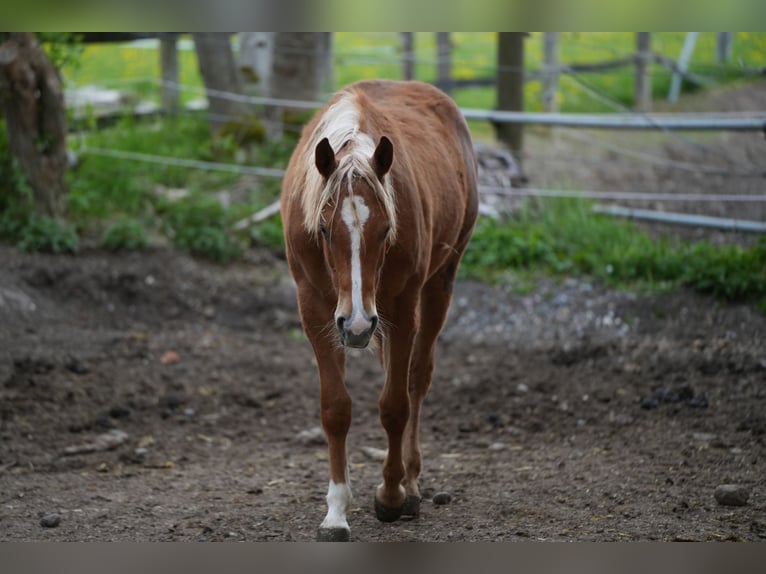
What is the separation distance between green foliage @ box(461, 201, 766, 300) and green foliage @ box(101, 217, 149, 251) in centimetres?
274

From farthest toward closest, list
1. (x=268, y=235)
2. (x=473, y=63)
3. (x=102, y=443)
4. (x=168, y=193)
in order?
(x=473, y=63) < (x=168, y=193) < (x=268, y=235) < (x=102, y=443)

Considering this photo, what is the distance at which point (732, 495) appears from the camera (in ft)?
13.3

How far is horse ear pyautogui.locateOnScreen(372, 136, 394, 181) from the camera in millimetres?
3389

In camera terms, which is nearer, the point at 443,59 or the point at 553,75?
the point at 553,75

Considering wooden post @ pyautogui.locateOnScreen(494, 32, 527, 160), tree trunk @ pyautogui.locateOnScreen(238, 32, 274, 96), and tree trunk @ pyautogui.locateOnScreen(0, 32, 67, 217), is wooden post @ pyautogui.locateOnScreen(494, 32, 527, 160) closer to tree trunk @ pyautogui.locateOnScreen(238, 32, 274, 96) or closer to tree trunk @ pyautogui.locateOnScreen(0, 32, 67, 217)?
tree trunk @ pyautogui.locateOnScreen(238, 32, 274, 96)

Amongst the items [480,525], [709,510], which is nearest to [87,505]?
[480,525]

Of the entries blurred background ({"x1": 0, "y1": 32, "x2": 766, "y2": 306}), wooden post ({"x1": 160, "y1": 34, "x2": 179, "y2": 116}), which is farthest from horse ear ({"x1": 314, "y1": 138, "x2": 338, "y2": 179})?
wooden post ({"x1": 160, "y1": 34, "x2": 179, "y2": 116})

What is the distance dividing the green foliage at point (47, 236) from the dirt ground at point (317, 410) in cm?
12

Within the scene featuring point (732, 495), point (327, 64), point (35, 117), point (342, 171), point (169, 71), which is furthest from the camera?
point (327, 64)

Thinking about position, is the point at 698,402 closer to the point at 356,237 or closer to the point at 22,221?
the point at 356,237

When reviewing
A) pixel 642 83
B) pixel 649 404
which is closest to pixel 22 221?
pixel 649 404

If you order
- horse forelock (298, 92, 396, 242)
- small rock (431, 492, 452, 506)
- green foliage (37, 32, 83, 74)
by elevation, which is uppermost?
green foliage (37, 32, 83, 74)

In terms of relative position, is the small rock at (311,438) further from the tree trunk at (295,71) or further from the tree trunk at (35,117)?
the tree trunk at (295,71)

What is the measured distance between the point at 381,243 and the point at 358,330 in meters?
0.37
